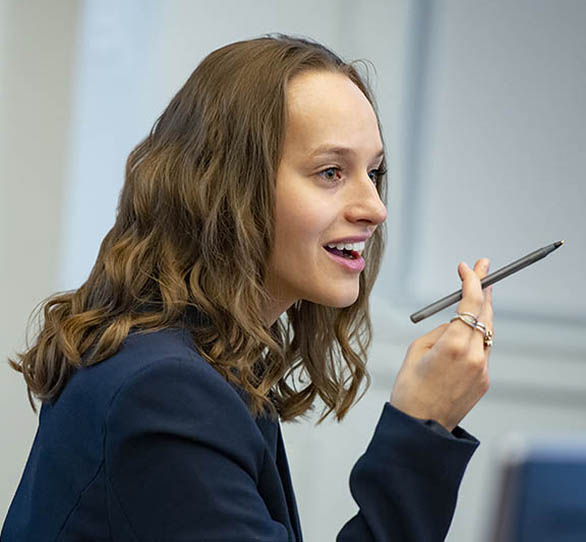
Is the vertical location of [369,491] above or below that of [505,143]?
below

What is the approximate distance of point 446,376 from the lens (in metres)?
0.95

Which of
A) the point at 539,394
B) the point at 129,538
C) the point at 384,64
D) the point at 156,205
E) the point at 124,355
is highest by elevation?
the point at 384,64

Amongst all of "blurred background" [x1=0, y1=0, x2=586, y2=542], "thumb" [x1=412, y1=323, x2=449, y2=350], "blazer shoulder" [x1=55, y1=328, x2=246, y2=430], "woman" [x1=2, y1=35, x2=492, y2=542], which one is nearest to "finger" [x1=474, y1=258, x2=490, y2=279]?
"woman" [x1=2, y1=35, x2=492, y2=542]

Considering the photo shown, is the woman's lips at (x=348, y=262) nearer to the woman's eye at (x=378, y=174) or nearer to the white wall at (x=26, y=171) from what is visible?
the woman's eye at (x=378, y=174)

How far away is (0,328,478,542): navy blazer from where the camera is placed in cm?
82

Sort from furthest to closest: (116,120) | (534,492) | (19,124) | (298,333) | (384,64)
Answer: (384,64), (116,120), (19,124), (298,333), (534,492)

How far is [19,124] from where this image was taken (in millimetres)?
1771

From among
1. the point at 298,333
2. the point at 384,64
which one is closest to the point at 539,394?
the point at 384,64

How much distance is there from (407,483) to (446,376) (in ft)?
0.38

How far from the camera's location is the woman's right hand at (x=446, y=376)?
94 cm

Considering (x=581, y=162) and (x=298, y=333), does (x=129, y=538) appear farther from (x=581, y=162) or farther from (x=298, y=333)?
(x=581, y=162)

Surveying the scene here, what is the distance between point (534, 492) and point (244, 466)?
0.48m

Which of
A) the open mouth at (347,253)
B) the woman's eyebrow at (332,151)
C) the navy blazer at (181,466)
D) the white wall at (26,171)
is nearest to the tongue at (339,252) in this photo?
the open mouth at (347,253)

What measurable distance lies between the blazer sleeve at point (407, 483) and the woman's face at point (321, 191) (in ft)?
0.71
